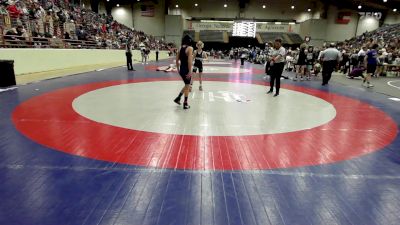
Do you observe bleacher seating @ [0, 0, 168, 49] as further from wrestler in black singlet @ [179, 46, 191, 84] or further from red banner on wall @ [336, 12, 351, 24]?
red banner on wall @ [336, 12, 351, 24]

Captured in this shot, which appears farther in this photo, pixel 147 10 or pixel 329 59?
pixel 147 10

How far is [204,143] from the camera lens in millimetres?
3904

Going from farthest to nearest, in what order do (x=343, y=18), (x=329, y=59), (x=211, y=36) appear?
(x=211, y=36)
(x=343, y=18)
(x=329, y=59)

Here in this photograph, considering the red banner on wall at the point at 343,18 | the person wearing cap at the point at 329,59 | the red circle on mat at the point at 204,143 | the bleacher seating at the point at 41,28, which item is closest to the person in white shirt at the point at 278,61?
the red circle on mat at the point at 204,143

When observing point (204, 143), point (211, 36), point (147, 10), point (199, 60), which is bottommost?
point (204, 143)

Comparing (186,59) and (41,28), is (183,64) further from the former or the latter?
(41,28)

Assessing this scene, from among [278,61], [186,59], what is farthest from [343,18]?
[186,59]

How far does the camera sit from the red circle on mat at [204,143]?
3.34 m

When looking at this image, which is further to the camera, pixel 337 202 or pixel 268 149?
pixel 268 149

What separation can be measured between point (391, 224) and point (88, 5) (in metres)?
37.7

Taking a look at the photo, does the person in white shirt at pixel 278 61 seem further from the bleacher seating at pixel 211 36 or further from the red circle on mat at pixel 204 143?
the bleacher seating at pixel 211 36

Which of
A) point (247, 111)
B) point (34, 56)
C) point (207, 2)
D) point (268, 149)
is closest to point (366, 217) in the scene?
point (268, 149)

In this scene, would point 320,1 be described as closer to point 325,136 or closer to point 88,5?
point 88,5

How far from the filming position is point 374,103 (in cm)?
718
